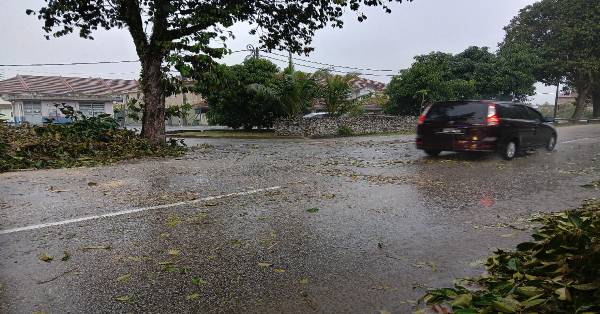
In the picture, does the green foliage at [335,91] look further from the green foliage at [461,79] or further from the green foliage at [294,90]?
the green foliage at [461,79]

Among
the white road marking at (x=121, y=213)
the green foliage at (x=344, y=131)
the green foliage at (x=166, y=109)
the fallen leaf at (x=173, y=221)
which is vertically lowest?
the fallen leaf at (x=173, y=221)

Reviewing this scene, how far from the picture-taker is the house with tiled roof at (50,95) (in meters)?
46.8

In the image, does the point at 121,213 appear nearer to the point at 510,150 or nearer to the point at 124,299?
the point at 124,299

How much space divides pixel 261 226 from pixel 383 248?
4.67ft

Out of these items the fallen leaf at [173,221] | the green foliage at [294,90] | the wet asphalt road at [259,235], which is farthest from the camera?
the green foliage at [294,90]

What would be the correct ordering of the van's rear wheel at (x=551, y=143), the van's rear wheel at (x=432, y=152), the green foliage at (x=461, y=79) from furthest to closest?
the green foliage at (x=461, y=79) → the van's rear wheel at (x=551, y=143) → the van's rear wheel at (x=432, y=152)

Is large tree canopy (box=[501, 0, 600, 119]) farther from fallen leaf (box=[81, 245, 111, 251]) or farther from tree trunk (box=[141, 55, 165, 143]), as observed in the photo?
fallen leaf (box=[81, 245, 111, 251])

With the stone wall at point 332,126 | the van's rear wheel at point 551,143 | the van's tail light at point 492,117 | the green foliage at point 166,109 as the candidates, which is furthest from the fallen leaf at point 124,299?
the stone wall at point 332,126

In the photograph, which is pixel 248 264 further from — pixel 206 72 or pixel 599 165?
pixel 206 72

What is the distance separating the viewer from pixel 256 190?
6.87 meters

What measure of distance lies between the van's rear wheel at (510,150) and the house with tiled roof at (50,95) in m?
44.1

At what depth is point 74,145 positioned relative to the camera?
37.1 feet

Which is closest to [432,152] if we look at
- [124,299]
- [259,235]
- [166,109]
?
[259,235]

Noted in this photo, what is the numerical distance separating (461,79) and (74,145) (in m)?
28.3
